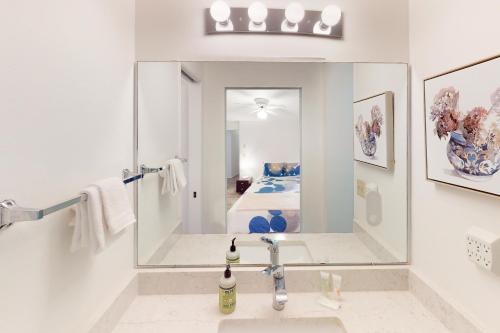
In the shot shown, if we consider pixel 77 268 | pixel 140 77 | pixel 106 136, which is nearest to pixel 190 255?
pixel 77 268

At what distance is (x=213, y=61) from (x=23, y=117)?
811mm

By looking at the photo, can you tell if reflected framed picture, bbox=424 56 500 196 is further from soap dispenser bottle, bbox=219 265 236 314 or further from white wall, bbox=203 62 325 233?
soap dispenser bottle, bbox=219 265 236 314

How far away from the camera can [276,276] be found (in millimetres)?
1080

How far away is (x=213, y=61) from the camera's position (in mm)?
1229

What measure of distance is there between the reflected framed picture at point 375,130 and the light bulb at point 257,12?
1.95ft

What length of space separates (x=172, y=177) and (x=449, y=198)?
1.14 meters

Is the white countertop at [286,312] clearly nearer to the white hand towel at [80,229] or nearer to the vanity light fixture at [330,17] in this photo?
the white hand towel at [80,229]

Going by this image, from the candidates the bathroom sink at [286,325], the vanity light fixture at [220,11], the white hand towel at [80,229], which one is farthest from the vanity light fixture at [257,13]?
the bathroom sink at [286,325]

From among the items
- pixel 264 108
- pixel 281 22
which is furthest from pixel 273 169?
pixel 281 22

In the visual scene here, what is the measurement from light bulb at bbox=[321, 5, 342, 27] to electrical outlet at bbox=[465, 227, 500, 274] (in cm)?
98

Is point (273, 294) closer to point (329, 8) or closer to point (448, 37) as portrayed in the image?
point (448, 37)

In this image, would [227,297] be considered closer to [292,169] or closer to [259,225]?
[259,225]

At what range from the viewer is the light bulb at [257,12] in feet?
3.86

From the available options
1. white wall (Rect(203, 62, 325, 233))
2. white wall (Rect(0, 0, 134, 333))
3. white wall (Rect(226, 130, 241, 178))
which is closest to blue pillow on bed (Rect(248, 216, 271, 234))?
white wall (Rect(203, 62, 325, 233))
